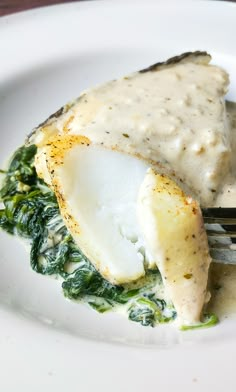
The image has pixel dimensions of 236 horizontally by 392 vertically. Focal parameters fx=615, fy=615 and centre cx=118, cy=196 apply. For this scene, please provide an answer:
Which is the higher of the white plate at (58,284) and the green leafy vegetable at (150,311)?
the white plate at (58,284)

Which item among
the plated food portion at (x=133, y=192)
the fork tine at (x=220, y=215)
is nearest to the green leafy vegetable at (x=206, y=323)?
the plated food portion at (x=133, y=192)

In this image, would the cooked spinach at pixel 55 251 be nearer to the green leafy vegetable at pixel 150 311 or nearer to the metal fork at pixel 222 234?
the green leafy vegetable at pixel 150 311

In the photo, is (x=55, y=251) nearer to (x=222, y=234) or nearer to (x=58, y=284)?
(x=58, y=284)

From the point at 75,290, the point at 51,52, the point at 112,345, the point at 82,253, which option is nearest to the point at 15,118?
the point at 51,52

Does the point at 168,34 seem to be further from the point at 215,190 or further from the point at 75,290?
the point at 75,290

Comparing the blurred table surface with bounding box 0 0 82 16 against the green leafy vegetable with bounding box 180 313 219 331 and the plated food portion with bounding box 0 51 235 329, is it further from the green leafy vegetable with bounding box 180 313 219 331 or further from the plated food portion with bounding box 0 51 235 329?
the green leafy vegetable with bounding box 180 313 219 331
